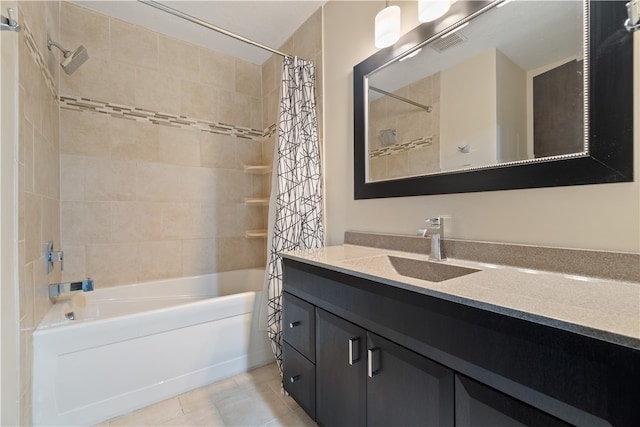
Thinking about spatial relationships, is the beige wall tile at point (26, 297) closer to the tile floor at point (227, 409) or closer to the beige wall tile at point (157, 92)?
the tile floor at point (227, 409)

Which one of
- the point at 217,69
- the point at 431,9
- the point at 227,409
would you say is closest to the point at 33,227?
the point at 227,409

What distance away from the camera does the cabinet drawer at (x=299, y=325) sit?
3.94ft

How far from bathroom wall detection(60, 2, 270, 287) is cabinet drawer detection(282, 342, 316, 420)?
1.35 metres

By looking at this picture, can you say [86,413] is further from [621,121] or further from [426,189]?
[621,121]

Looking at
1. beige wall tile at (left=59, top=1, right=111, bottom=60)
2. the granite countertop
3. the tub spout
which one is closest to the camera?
the granite countertop

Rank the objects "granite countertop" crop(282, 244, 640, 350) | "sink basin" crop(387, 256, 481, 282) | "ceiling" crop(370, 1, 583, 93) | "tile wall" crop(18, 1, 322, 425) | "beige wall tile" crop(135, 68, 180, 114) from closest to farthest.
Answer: "granite countertop" crop(282, 244, 640, 350) < "ceiling" crop(370, 1, 583, 93) < "sink basin" crop(387, 256, 481, 282) < "tile wall" crop(18, 1, 322, 425) < "beige wall tile" crop(135, 68, 180, 114)

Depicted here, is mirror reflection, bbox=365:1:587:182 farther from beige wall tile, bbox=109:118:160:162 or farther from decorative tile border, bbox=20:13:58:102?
beige wall tile, bbox=109:118:160:162

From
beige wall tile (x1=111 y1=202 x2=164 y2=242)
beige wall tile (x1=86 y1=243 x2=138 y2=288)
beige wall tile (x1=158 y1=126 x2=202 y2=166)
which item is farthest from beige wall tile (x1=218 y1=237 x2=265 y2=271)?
beige wall tile (x1=158 y1=126 x2=202 y2=166)

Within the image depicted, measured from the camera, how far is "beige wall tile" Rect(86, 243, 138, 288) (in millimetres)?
1942

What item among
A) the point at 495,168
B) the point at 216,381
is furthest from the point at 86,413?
the point at 495,168

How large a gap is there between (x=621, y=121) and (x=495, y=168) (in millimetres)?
335

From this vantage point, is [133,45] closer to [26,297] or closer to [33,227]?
[33,227]

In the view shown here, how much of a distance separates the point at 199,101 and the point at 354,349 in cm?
237

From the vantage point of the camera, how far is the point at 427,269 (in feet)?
3.76
